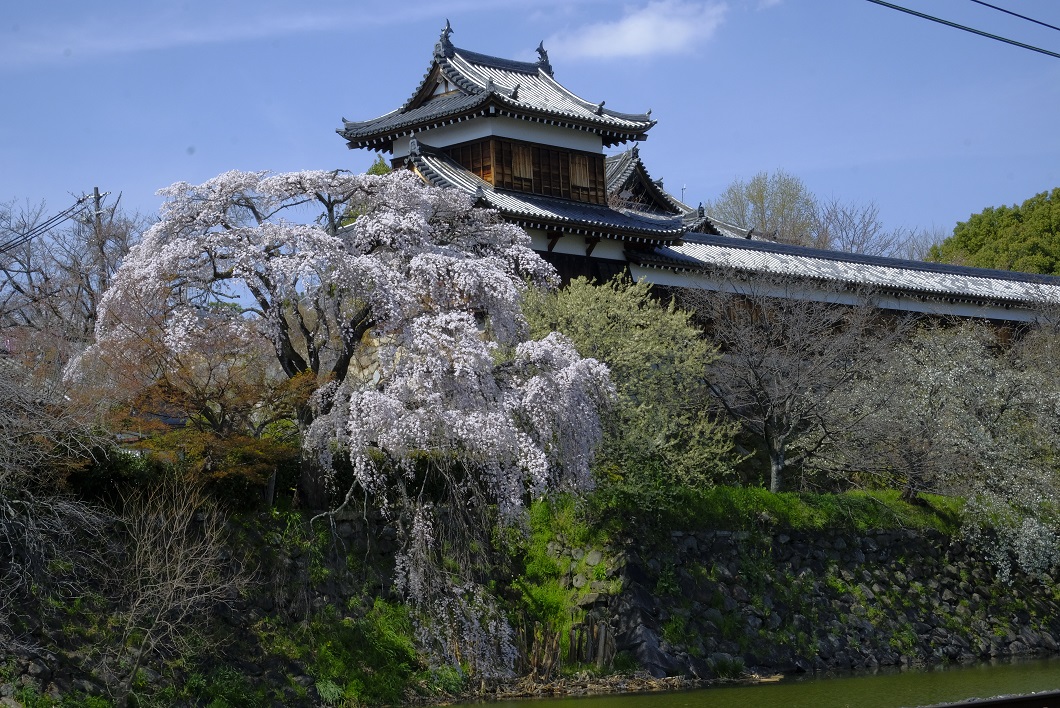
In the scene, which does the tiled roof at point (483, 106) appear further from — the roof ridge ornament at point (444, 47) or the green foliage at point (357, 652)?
the green foliage at point (357, 652)

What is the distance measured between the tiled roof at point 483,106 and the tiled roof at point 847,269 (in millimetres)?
3712

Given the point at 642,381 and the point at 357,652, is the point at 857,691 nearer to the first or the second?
the point at 642,381

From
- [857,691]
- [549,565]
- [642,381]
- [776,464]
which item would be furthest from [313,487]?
[776,464]

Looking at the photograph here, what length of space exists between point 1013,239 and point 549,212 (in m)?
29.2

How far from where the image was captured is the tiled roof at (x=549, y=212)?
2717cm

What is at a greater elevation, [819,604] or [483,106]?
[483,106]

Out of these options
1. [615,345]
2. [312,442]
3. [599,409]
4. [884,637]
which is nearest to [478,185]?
[615,345]

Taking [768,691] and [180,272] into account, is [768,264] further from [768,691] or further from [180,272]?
[180,272]

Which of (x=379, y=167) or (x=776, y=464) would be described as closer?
(x=776, y=464)

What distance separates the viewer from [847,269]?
3297 centimetres

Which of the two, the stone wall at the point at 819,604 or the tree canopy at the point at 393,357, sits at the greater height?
the tree canopy at the point at 393,357

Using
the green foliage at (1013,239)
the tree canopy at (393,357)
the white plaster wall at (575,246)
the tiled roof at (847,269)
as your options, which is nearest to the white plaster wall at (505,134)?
the white plaster wall at (575,246)

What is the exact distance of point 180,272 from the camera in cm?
1902

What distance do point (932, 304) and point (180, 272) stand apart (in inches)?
873
